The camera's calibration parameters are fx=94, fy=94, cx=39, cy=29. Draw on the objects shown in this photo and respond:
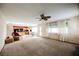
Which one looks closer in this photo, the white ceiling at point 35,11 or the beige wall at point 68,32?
the white ceiling at point 35,11

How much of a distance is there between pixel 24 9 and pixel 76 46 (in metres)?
1.93

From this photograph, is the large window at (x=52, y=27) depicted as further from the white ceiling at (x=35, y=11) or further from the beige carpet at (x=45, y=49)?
the beige carpet at (x=45, y=49)

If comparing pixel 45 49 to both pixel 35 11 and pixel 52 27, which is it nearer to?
pixel 52 27

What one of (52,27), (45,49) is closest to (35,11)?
(52,27)

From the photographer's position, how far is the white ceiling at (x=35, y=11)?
2627 millimetres

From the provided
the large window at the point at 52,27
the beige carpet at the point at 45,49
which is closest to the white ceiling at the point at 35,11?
the large window at the point at 52,27

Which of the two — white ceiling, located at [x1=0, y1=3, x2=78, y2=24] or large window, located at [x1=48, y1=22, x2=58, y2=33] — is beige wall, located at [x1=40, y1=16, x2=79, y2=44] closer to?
large window, located at [x1=48, y1=22, x2=58, y2=33]

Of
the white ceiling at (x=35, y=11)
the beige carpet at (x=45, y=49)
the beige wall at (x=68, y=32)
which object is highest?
the white ceiling at (x=35, y=11)

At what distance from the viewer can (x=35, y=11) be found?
284 centimetres

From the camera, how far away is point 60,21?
297 cm

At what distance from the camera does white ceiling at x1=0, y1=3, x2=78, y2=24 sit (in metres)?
2.63

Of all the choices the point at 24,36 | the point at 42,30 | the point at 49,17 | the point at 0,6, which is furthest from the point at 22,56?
the point at 0,6

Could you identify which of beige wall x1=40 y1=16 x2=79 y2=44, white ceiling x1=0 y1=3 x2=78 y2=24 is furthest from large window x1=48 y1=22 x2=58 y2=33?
white ceiling x1=0 y1=3 x2=78 y2=24

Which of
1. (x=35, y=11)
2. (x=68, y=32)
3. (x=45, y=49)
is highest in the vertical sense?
(x=35, y=11)
